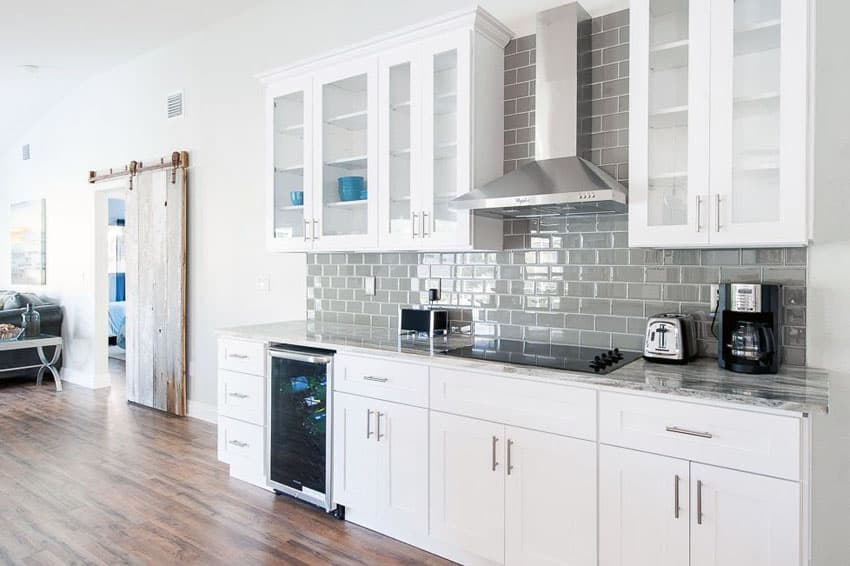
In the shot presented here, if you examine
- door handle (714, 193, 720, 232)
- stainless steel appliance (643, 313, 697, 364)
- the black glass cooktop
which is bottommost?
the black glass cooktop

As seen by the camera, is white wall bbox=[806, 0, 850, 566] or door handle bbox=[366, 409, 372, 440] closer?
white wall bbox=[806, 0, 850, 566]

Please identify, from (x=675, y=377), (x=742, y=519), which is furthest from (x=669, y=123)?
(x=742, y=519)

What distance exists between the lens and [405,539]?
280cm

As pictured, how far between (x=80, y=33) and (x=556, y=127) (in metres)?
4.38

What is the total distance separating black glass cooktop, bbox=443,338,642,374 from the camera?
237 cm

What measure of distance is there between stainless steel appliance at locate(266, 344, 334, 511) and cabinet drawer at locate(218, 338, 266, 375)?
9 cm

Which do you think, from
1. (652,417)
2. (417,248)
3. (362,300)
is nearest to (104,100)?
(362,300)

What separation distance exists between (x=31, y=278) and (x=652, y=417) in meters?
7.79

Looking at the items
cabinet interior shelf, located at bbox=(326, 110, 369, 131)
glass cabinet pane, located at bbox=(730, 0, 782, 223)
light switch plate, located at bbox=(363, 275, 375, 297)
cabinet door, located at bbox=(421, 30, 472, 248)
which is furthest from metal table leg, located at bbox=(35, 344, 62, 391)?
glass cabinet pane, located at bbox=(730, 0, 782, 223)

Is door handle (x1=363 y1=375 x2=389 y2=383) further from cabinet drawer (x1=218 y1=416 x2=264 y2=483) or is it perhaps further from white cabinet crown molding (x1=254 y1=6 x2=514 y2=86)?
white cabinet crown molding (x1=254 y1=6 x2=514 y2=86)

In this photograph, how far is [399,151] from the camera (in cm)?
320

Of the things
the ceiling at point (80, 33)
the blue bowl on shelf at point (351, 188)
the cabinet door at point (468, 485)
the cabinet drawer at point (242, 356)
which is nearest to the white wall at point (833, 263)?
the cabinet door at point (468, 485)

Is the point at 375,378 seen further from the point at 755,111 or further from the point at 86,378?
the point at 86,378

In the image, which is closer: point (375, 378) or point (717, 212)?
point (717, 212)
